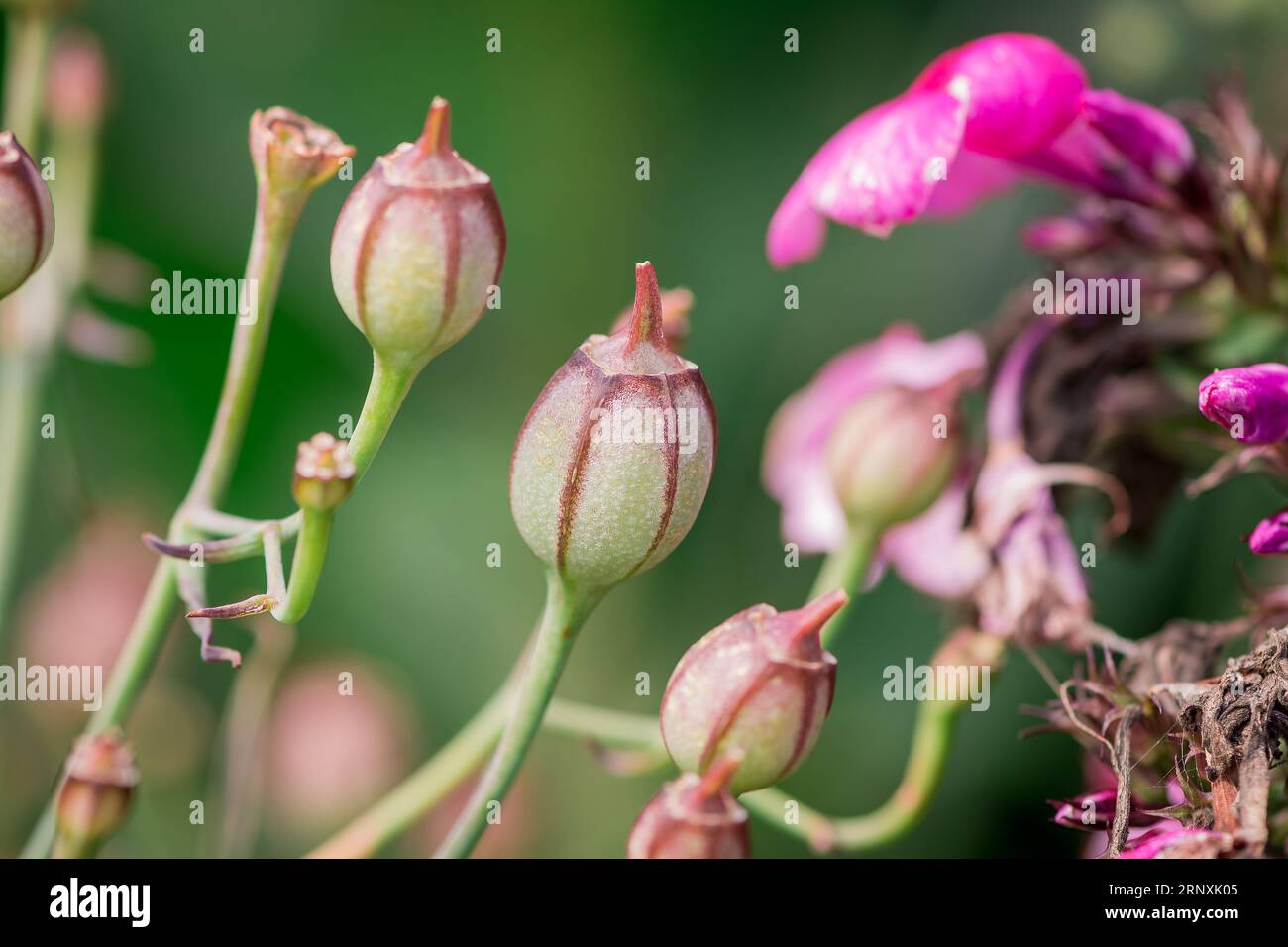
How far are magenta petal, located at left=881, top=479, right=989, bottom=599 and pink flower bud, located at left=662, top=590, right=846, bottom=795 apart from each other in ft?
1.17

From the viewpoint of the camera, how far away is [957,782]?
1318 mm

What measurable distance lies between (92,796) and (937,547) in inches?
24.3

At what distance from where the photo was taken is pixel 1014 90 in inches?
32.0

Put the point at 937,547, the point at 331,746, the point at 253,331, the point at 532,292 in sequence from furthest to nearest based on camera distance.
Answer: the point at 532,292 < the point at 331,746 < the point at 937,547 < the point at 253,331

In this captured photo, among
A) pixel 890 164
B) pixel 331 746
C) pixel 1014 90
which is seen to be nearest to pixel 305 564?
pixel 890 164

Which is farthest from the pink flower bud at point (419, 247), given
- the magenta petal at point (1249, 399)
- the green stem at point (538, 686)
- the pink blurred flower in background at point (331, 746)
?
the pink blurred flower in background at point (331, 746)

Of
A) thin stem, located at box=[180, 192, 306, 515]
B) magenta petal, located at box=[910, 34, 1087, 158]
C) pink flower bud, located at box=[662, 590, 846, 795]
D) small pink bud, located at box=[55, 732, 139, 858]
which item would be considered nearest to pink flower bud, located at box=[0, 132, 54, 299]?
thin stem, located at box=[180, 192, 306, 515]

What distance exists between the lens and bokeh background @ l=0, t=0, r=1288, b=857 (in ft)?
4.58

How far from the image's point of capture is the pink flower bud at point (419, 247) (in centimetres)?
63

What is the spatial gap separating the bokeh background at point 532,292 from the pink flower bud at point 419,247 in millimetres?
751

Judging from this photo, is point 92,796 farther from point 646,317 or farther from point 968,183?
point 968,183
